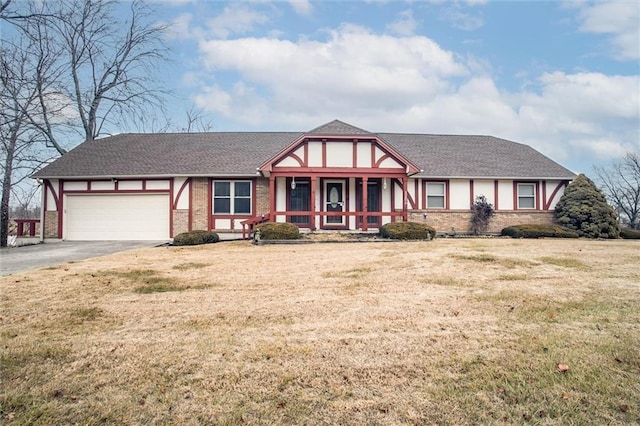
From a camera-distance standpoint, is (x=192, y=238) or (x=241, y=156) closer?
(x=192, y=238)

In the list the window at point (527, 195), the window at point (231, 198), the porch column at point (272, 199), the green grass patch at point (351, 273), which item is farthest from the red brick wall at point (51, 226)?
the window at point (527, 195)

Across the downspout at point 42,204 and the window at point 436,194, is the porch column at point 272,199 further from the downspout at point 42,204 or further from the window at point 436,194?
the downspout at point 42,204

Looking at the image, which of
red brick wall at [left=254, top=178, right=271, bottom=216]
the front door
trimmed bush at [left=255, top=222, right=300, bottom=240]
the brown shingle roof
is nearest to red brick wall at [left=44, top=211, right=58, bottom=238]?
the brown shingle roof

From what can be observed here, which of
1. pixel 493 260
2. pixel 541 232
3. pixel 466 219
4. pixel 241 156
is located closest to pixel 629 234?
pixel 541 232

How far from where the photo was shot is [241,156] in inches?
764

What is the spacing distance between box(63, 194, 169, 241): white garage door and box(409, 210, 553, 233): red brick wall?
12.8 m

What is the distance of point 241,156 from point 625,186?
1254 inches

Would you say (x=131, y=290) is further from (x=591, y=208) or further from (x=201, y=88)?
(x=201, y=88)

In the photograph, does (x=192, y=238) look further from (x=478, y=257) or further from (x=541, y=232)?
(x=541, y=232)

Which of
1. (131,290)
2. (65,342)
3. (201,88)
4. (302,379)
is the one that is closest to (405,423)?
(302,379)

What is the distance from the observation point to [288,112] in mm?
37531

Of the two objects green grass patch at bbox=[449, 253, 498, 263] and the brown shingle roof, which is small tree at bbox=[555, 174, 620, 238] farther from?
green grass patch at bbox=[449, 253, 498, 263]

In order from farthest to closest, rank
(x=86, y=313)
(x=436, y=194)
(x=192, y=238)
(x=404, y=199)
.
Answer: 1. (x=436, y=194)
2. (x=404, y=199)
3. (x=192, y=238)
4. (x=86, y=313)

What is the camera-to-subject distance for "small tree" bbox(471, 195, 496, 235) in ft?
60.8
